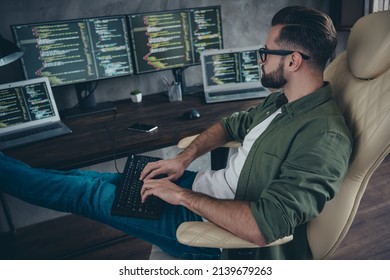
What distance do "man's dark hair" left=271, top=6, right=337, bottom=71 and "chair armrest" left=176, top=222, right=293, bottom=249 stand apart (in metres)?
0.58

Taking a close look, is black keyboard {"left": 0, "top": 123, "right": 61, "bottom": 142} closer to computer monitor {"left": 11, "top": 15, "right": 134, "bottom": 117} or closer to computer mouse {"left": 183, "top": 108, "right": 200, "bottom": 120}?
computer monitor {"left": 11, "top": 15, "right": 134, "bottom": 117}

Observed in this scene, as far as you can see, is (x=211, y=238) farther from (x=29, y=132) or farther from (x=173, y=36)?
(x=173, y=36)

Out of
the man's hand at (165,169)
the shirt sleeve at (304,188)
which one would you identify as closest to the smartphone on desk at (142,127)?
the man's hand at (165,169)

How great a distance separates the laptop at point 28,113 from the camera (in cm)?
167

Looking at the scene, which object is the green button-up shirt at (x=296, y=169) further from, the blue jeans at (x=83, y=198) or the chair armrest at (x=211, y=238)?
the blue jeans at (x=83, y=198)

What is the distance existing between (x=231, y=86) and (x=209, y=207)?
120 centimetres

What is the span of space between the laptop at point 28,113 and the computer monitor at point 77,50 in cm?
9

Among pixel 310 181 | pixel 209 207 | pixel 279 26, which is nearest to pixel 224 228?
pixel 209 207

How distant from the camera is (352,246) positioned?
183cm

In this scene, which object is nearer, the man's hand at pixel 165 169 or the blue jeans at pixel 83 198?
the blue jeans at pixel 83 198

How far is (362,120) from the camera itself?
104 centimetres

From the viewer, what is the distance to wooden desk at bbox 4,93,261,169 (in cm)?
149

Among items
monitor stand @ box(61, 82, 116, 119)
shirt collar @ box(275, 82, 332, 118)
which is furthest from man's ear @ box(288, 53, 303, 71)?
monitor stand @ box(61, 82, 116, 119)

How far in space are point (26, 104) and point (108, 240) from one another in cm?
83
